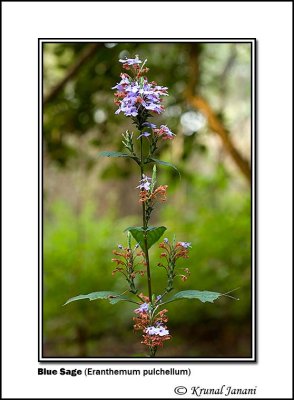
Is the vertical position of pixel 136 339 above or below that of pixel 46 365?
below

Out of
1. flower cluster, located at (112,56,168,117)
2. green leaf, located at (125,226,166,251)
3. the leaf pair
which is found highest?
flower cluster, located at (112,56,168,117)

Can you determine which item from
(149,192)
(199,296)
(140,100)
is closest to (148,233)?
(149,192)

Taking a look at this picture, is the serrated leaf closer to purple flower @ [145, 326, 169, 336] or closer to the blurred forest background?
purple flower @ [145, 326, 169, 336]

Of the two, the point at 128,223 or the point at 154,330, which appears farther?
the point at 128,223

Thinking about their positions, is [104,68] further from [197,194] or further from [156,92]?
[156,92]

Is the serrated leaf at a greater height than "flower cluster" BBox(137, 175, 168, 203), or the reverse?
"flower cluster" BBox(137, 175, 168, 203)

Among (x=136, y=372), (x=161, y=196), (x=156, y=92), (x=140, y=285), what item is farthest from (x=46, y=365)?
(x=140, y=285)

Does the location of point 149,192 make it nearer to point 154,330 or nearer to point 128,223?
point 154,330

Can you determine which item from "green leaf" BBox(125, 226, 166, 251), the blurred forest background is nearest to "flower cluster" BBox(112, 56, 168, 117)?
"green leaf" BBox(125, 226, 166, 251)

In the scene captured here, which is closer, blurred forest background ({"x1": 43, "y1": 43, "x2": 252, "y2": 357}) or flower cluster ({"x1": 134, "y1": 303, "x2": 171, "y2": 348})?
flower cluster ({"x1": 134, "y1": 303, "x2": 171, "y2": 348})
